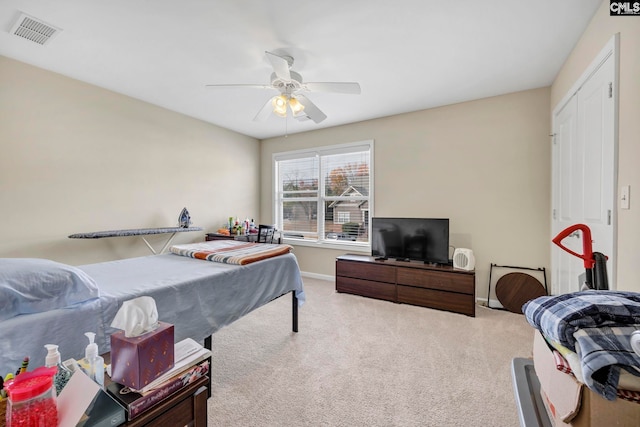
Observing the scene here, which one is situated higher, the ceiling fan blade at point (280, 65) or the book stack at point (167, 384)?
the ceiling fan blade at point (280, 65)

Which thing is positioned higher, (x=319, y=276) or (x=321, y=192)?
(x=321, y=192)

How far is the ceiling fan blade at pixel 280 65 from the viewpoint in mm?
1962

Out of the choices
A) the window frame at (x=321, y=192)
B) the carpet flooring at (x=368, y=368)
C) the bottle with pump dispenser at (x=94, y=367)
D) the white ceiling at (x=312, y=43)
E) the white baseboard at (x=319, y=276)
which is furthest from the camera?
the white baseboard at (x=319, y=276)

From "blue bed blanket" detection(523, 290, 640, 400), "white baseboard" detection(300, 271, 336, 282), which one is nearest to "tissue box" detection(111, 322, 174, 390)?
"blue bed blanket" detection(523, 290, 640, 400)

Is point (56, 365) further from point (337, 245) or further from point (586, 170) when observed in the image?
point (337, 245)

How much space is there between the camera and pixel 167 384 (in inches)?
32.7

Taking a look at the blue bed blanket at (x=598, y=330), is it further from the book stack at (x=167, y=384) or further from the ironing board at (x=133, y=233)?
the ironing board at (x=133, y=233)

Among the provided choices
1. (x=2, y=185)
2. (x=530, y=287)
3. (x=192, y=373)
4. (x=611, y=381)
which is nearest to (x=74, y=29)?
(x=2, y=185)

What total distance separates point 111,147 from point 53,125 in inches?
20.0

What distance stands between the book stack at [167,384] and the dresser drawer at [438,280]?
9.15ft

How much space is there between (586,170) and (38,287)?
3.41 meters

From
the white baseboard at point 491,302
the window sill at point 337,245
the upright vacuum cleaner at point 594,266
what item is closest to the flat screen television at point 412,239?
the window sill at point 337,245

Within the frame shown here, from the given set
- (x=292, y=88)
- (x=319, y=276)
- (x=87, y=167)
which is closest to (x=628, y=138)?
(x=292, y=88)

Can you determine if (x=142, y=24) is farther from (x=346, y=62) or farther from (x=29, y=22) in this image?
(x=346, y=62)
